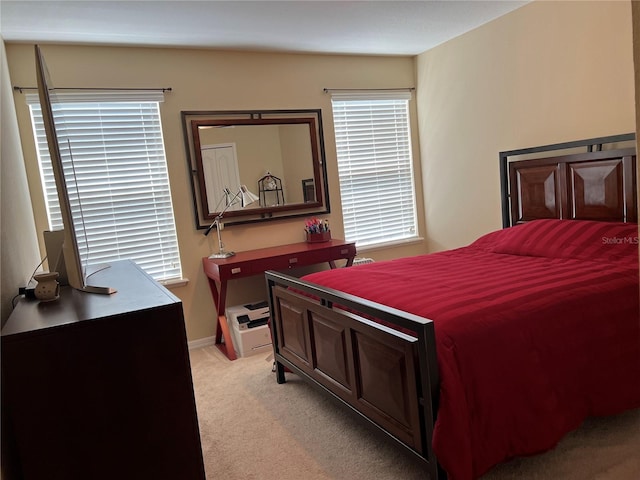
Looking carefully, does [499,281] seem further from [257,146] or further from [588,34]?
[257,146]

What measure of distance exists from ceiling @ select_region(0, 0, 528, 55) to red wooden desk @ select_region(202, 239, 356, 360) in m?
1.68

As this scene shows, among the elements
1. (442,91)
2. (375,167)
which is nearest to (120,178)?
(375,167)

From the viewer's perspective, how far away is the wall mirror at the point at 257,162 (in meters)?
3.84

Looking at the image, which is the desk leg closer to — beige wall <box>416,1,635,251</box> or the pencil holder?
the pencil holder

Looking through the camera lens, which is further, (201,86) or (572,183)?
(201,86)

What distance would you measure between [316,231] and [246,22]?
1758mm

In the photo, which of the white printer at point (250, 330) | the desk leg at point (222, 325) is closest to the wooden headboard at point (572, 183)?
the white printer at point (250, 330)

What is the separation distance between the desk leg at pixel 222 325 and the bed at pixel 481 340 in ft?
2.44

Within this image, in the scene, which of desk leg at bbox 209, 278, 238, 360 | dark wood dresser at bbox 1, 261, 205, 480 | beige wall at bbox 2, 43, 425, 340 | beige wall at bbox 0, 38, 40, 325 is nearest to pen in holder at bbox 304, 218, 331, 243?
beige wall at bbox 2, 43, 425, 340

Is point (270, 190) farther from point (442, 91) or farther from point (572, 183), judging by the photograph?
point (572, 183)

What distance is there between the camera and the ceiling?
2832mm

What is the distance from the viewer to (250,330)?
11.6 ft

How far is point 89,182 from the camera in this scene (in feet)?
11.5

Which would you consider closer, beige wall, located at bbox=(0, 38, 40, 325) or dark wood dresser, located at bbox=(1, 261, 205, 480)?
dark wood dresser, located at bbox=(1, 261, 205, 480)
